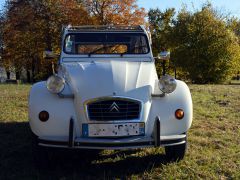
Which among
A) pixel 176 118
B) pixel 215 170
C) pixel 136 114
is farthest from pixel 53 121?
pixel 215 170

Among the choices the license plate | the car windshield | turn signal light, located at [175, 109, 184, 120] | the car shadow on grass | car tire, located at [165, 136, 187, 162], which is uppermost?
the car windshield

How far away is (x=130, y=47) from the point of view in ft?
20.2

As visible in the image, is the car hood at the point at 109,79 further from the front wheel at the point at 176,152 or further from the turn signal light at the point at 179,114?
the front wheel at the point at 176,152

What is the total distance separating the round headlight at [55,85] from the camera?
4297 mm

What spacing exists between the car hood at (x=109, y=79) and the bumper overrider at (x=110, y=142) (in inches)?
16.1

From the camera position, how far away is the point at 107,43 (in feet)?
20.3

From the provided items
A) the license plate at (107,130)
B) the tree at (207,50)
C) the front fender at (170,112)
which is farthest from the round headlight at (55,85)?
the tree at (207,50)

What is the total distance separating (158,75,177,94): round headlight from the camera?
14.6ft

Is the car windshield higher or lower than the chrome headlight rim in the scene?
higher

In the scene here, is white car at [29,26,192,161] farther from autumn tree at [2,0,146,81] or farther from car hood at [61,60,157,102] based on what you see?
autumn tree at [2,0,146,81]

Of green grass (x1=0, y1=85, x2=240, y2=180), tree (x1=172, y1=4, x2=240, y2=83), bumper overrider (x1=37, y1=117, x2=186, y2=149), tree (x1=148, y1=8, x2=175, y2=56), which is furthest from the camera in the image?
tree (x1=148, y1=8, x2=175, y2=56)

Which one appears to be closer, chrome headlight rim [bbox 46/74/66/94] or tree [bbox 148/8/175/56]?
chrome headlight rim [bbox 46/74/66/94]

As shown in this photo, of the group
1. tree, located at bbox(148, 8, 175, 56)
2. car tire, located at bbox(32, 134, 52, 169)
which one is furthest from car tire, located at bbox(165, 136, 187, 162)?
tree, located at bbox(148, 8, 175, 56)

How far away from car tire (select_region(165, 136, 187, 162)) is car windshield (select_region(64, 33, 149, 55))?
198 centimetres
